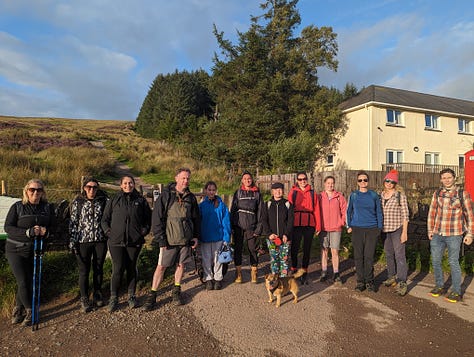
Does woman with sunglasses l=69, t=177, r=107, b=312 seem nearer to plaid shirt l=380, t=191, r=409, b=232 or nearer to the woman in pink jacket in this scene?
the woman in pink jacket

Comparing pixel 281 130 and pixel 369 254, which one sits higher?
pixel 281 130

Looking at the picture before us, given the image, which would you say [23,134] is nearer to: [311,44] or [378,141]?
[311,44]

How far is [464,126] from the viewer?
23.8 metres

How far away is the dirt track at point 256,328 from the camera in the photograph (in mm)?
3375

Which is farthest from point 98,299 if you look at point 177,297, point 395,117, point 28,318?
point 395,117

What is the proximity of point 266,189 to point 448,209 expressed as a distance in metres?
10.8

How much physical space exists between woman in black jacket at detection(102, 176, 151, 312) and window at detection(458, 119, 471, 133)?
26629 mm

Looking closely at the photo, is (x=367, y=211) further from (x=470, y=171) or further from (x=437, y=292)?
(x=470, y=171)

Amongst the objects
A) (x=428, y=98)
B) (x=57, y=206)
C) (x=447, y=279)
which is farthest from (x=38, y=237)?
(x=428, y=98)

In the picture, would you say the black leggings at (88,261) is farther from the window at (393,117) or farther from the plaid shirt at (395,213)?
the window at (393,117)

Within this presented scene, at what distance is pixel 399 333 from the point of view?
3.72 metres

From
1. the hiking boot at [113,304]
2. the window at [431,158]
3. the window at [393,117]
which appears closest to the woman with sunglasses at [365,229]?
the hiking boot at [113,304]

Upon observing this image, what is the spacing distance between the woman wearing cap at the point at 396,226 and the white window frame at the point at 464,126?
23.4m

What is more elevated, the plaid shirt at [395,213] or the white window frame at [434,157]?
the white window frame at [434,157]
